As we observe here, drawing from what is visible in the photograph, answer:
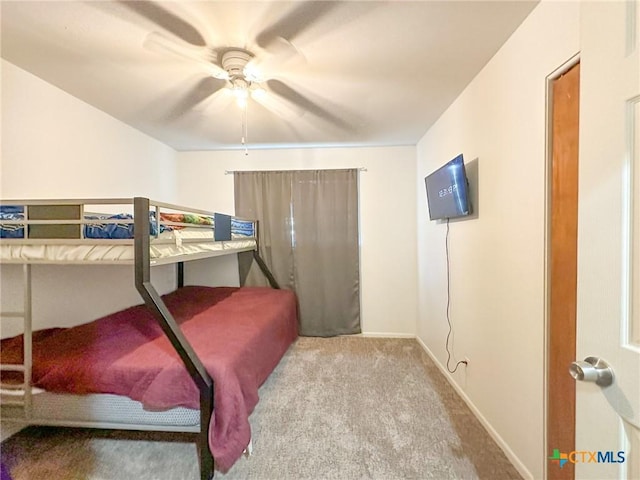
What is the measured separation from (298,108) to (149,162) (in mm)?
1868

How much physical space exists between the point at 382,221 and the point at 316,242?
2.80 ft

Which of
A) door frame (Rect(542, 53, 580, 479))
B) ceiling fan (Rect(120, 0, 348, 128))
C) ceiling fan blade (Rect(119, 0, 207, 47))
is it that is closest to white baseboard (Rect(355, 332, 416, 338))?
door frame (Rect(542, 53, 580, 479))

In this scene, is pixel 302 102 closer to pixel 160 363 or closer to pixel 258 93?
pixel 258 93

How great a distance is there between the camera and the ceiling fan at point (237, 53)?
4.63 ft

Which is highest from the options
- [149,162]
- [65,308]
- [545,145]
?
[149,162]

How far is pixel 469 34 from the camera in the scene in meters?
1.57

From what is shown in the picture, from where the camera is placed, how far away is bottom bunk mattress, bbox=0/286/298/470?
5.03 feet

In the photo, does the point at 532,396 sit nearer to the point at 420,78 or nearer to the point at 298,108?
the point at 420,78

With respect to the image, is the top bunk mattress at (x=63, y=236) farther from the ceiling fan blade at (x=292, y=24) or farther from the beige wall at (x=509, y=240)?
the beige wall at (x=509, y=240)

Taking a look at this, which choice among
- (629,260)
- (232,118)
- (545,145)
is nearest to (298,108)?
(232,118)

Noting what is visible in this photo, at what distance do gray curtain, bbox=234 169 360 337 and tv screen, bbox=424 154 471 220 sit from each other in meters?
1.22

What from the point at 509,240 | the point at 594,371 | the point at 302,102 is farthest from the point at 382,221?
the point at 594,371

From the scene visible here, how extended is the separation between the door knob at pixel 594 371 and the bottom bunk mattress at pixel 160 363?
1.45 meters

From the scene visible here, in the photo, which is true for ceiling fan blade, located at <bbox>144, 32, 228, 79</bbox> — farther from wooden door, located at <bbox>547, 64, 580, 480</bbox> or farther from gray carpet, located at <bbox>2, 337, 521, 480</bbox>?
gray carpet, located at <bbox>2, 337, 521, 480</bbox>
